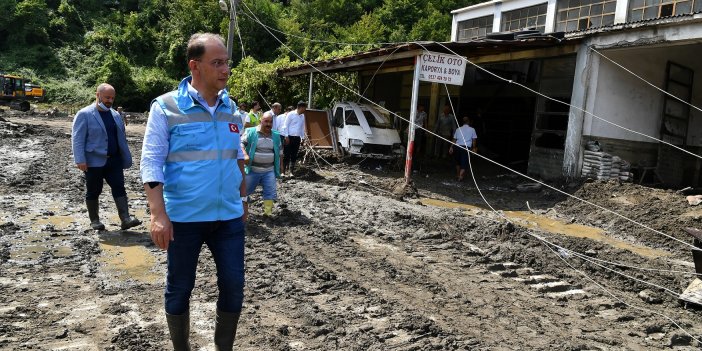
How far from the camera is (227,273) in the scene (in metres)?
2.77

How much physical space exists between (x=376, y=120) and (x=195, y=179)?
41.6 ft

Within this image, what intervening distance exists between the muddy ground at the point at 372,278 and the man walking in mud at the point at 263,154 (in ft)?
2.04

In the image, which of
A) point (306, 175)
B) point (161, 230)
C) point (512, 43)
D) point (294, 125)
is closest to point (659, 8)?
point (512, 43)

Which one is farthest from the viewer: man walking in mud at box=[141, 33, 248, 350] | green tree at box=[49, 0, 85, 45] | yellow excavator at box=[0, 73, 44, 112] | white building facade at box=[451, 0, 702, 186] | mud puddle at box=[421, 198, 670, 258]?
green tree at box=[49, 0, 85, 45]

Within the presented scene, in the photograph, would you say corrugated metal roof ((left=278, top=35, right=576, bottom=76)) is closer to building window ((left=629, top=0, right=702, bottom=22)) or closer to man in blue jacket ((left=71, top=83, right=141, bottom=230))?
building window ((left=629, top=0, right=702, bottom=22))

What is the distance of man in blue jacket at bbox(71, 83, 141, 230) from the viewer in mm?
6012

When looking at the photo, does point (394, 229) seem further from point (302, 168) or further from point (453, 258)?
point (302, 168)

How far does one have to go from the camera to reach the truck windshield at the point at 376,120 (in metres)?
15.0

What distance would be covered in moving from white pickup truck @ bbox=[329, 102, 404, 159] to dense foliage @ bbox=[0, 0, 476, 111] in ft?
70.2

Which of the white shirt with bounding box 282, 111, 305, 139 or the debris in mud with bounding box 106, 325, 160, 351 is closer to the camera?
the debris in mud with bounding box 106, 325, 160, 351

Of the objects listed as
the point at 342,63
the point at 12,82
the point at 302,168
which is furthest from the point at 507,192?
the point at 12,82

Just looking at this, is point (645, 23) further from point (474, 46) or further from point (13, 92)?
point (13, 92)

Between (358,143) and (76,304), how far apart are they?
34.8 ft

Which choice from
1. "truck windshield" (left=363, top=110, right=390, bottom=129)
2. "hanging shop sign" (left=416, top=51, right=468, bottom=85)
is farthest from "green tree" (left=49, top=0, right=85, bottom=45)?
"hanging shop sign" (left=416, top=51, right=468, bottom=85)
